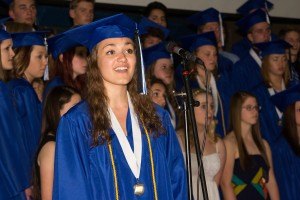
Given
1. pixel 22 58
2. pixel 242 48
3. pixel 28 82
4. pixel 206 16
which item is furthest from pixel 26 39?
pixel 242 48

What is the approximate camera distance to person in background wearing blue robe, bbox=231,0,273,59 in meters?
6.51

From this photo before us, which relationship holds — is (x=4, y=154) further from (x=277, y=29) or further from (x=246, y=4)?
(x=277, y=29)

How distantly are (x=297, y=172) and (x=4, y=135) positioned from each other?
9.73 feet

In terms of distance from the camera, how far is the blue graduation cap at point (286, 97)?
5379mm

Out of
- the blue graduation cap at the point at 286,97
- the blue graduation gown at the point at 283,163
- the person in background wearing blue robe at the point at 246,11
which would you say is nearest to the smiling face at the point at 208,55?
the blue graduation cap at the point at 286,97

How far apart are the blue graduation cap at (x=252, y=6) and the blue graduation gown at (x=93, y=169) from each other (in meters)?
4.53

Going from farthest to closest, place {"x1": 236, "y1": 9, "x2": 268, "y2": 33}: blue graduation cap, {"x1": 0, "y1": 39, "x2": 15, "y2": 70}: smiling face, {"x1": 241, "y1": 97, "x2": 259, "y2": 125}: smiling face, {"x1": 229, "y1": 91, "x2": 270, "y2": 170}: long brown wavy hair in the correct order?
{"x1": 236, "y1": 9, "x2": 268, "y2": 33}: blue graduation cap → {"x1": 241, "y1": 97, "x2": 259, "y2": 125}: smiling face → {"x1": 229, "y1": 91, "x2": 270, "y2": 170}: long brown wavy hair → {"x1": 0, "y1": 39, "x2": 15, "y2": 70}: smiling face

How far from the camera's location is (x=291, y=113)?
543cm

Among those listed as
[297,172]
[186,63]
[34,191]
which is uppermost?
[186,63]

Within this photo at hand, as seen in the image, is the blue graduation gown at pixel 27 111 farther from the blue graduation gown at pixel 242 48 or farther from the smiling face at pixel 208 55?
the blue graduation gown at pixel 242 48

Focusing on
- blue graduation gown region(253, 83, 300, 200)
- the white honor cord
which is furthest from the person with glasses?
the white honor cord

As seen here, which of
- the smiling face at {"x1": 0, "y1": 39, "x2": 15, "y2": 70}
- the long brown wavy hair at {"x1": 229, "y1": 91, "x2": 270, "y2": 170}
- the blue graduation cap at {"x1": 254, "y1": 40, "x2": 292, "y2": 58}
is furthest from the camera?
the blue graduation cap at {"x1": 254, "y1": 40, "x2": 292, "y2": 58}

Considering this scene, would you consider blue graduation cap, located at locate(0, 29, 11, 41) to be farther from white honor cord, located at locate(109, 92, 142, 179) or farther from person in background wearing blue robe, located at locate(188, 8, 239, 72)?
person in background wearing blue robe, located at locate(188, 8, 239, 72)

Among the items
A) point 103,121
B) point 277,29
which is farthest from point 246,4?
point 103,121
